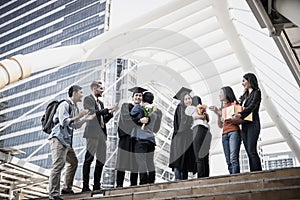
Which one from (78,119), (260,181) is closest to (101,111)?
(78,119)

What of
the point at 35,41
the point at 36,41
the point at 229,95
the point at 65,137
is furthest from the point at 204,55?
the point at 35,41

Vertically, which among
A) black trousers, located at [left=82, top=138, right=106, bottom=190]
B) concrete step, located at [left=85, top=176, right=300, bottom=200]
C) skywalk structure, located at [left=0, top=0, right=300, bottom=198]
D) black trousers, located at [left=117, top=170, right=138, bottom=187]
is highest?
skywalk structure, located at [left=0, top=0, right=300, bottom=198]

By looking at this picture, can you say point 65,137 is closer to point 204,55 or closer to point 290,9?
point 290,9

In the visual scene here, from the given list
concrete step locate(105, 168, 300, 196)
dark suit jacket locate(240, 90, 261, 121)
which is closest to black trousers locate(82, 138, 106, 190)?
concrete step locate(105, 168, 300, 196)

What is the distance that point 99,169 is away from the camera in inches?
191

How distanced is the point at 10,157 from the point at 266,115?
7.85 meters

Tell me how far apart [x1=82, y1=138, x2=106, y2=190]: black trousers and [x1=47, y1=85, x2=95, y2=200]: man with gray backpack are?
0.49ft

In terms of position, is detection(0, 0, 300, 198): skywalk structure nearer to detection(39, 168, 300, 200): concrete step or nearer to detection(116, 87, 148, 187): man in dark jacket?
detection(116, 87, 148, 187): man in dark jacket

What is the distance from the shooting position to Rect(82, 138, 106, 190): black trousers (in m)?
4.78

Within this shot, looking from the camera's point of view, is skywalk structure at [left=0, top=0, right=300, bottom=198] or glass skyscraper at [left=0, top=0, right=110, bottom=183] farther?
glass skyscraper at [left=0, top=0, right=110, bottom=183]

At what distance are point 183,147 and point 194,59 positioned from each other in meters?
7.84

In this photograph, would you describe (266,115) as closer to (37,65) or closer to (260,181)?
(37,65)

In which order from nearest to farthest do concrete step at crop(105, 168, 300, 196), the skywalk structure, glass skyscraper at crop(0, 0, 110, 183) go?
concrete step at crop(105, 168, 300, 196) → the skywalk structure → glass skyscraper at crop(0, 0, 110, 183)

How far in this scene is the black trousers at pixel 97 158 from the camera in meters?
4.78
